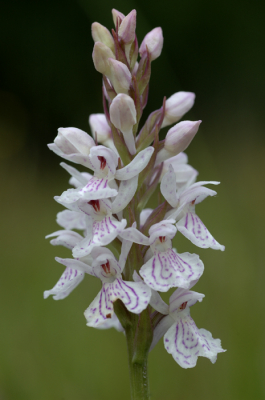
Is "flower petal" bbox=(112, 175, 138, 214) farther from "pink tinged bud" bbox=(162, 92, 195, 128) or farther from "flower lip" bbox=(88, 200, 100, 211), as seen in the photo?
"pink tinged bud" bbox=(162, 92, 195, 128)

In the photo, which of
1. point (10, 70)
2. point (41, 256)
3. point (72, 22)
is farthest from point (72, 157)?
point (72, 22)

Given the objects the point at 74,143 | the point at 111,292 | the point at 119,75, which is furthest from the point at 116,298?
the point at 119,75

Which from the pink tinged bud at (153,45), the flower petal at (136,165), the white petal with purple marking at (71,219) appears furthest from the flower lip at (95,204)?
the pink tinged bud at (153,45)

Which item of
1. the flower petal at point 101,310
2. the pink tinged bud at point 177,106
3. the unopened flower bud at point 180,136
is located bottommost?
the flower petal at point 101,310

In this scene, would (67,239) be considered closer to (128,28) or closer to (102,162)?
(102,162)

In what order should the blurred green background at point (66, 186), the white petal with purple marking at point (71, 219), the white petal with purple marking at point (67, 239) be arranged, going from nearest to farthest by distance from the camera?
the white petal with purple marking at point (67, 239), the white petal with purple marking at point (71, 219), the blurred green background at point (66, 186)

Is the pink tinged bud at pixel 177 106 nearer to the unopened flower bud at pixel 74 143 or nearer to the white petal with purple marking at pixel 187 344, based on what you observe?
the unopened flower bud at pixel 74 143

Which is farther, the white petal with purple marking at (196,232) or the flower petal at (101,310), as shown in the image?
the white petal with purple marking at (196,232)
